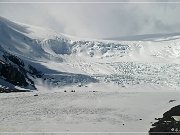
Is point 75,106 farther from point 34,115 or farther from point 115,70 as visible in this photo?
point 115,70

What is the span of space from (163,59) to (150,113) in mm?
173522

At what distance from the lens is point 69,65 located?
15212 centimetres

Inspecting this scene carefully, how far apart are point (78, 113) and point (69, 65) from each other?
12936 cm

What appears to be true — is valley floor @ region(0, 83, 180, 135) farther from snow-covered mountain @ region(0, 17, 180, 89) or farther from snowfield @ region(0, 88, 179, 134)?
snow-covered mountain @ region(0, 17, 180, 89)

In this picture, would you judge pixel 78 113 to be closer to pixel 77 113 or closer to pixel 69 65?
pixel 77 113

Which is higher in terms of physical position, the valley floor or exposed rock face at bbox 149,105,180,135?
the valley floor

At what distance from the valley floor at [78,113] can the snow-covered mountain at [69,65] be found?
41.5 metres

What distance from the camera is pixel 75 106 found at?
2572cm

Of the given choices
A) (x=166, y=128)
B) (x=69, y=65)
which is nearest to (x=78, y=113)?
(x=166, y=128)

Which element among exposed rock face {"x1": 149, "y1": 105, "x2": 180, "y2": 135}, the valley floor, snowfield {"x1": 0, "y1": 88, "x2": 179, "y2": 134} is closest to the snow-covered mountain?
snowfield {"x1": 0, "y1": 88, "x2": 179, "y2": 134}

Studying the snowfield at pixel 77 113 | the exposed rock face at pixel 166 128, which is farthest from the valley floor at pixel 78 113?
the exposed rock face at pixel 166 128

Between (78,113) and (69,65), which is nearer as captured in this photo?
(78,113)

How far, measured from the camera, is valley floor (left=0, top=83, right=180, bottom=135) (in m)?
18.7

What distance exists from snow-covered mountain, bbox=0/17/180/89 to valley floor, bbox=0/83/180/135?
A: 41471 mm
